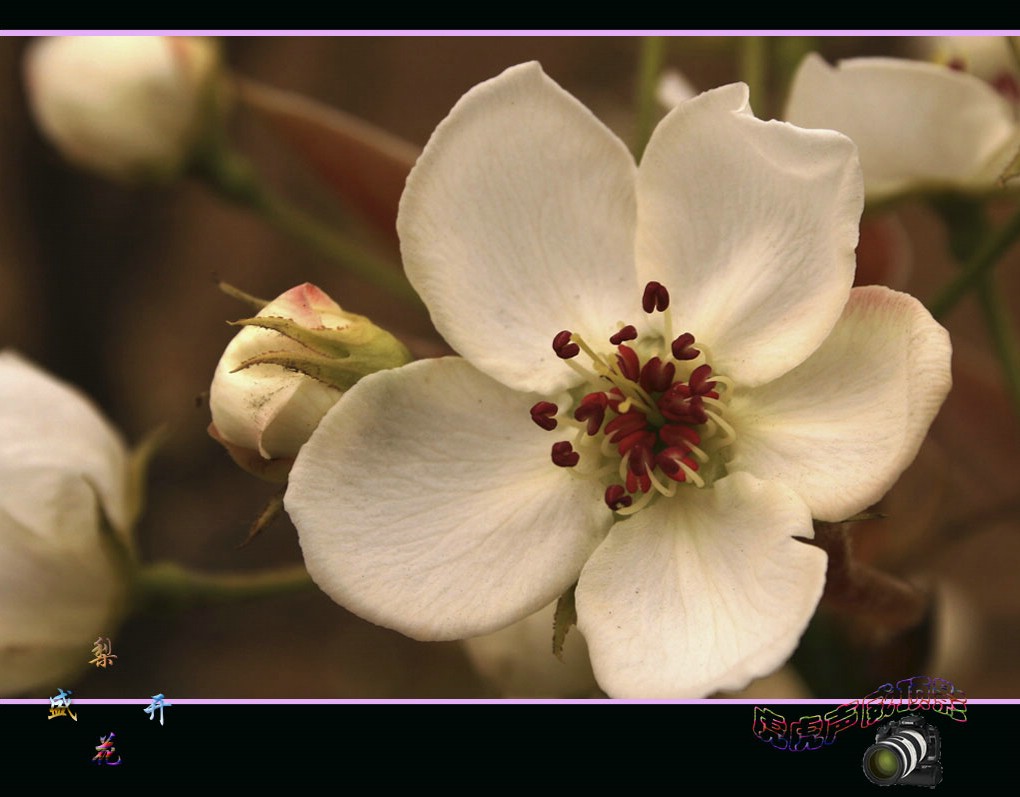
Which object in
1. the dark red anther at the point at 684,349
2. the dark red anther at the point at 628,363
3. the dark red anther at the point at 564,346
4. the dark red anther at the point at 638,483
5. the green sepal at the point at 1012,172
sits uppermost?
the green sepal at the point at 1012,172

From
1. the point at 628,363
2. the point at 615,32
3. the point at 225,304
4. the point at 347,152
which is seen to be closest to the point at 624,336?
the point at 628,363

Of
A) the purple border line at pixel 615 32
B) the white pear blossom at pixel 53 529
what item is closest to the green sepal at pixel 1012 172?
the purple border line at pixel 615 32

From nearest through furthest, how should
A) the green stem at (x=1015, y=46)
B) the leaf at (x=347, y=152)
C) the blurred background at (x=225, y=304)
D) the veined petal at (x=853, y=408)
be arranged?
the veined petal at (x=853, y=408), the green stem at (x=1015, y=46), the leaf at (x=347, y=152), the blurred background at (x=225, y=304)

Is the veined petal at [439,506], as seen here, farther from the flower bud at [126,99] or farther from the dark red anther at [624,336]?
the flower bud at [126,99]

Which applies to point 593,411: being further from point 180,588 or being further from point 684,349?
point 180,588

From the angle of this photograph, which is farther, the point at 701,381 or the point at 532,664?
the point at 532,664

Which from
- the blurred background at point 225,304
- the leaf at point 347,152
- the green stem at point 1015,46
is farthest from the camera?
the blurred background at point 225,304
